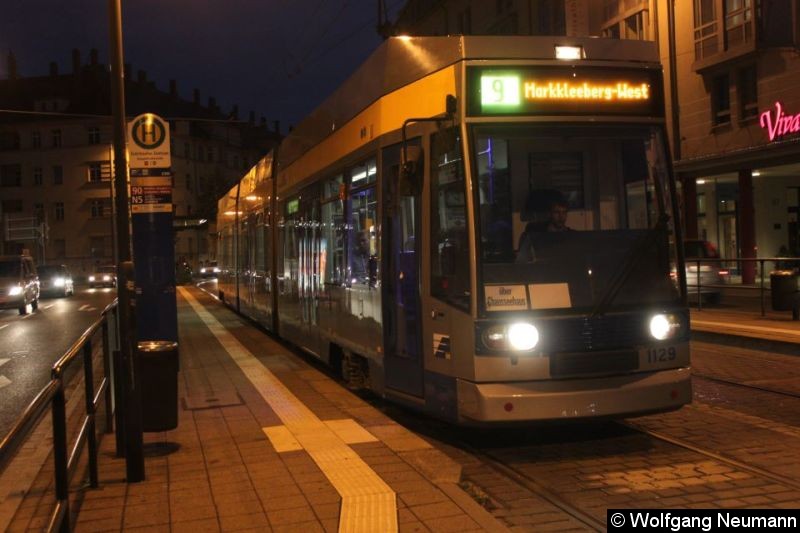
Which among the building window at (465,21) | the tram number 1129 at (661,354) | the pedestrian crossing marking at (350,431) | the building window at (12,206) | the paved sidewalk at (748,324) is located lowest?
the pedestrian crossing marking at (350,431)

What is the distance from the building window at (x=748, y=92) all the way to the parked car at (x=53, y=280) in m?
32.0

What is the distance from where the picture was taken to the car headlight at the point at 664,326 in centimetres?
647

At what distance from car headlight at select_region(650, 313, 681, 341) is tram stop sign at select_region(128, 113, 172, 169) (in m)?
A: 4.29

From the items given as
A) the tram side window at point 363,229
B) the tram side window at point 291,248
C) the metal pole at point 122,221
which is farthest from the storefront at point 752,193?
the metal pole at point 122,221

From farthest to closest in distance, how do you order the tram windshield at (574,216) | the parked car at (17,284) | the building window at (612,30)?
the building window at (612,30) < the parked car at (17,284) < the tram windshield at (574,216)

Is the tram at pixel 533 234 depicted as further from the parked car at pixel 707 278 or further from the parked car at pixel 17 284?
the parked car at pixel 17 284

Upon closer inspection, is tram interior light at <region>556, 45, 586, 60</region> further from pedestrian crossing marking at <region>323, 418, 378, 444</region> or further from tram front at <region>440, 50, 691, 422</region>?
pedestrian crossing marking at <region>323, 418, 378, 444</region>

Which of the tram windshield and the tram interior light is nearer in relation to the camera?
the tram windshield

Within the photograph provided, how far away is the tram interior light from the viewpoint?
21.6ft

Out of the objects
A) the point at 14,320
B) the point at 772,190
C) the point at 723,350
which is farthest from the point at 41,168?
the point at 723,350

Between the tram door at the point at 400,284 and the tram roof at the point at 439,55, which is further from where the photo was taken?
the tram door at the point at 400,284

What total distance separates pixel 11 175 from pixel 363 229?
7276 cm

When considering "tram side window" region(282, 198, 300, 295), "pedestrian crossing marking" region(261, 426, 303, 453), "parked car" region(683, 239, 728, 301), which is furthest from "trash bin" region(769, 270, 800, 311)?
"pedestrian crossing marking" region(261, 426, 303, 453)

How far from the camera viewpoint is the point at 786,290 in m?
15.2
